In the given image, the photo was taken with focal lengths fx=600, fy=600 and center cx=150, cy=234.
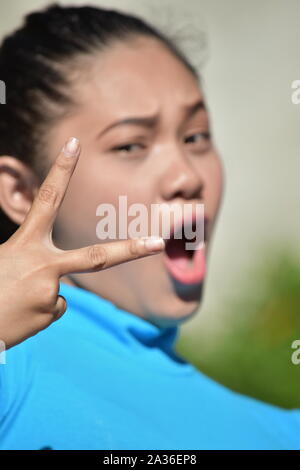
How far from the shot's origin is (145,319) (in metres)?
0.82

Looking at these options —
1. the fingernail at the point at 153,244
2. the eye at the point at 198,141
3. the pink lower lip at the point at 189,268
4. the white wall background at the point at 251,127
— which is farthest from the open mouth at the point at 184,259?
the white wall background at the point at 251,127

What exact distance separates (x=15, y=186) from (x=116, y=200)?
0.48 feet

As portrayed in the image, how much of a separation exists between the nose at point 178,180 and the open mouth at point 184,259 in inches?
1.8

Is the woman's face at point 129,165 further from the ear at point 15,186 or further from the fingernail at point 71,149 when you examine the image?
the fingernail at point 71,149

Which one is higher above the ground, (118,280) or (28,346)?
(118,280)

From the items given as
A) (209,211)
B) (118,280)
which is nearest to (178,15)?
(209,211)

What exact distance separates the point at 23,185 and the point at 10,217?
47 millimetres

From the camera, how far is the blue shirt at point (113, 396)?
25.3 inches

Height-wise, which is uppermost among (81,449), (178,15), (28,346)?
(178,15)

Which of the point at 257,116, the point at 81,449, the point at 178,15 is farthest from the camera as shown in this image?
the point at 257,116

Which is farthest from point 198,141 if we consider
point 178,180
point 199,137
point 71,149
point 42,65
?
point 71,149

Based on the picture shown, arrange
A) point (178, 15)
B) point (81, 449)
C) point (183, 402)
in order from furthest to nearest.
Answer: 1. point (178, 15)
2. point (183, 402)
3. point (81, 449)

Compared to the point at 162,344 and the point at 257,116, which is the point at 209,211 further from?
the point at 257,116

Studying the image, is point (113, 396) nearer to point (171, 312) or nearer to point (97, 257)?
point (171, 312)
